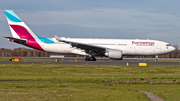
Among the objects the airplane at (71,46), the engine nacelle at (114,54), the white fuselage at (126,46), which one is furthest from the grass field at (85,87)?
the white fuselage at (126,46)

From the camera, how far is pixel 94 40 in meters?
42.4

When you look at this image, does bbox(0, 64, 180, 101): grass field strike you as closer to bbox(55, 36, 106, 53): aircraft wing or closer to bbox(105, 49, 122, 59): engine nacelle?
bbox(55, 36, 106, 53): aircraft wing

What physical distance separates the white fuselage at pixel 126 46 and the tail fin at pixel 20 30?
165 cm

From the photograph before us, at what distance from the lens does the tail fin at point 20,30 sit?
41.2m

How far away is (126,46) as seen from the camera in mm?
41812

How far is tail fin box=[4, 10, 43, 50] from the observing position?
41.2m

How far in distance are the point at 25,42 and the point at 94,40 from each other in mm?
12687

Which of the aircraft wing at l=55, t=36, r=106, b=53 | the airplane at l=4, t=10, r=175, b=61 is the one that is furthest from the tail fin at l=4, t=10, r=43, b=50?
the aircraft wing at l=55, t=36, r=106, b=53

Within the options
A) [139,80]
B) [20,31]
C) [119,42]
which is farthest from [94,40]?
[139,80]

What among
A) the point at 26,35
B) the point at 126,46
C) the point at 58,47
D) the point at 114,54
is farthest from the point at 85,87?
the point at 26,35

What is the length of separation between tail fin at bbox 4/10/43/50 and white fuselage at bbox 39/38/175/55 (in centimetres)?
165

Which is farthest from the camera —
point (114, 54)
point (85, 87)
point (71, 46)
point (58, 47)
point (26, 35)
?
point (26, 35)

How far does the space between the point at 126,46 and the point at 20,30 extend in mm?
19790

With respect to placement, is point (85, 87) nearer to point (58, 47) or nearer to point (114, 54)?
point (114, 54)
